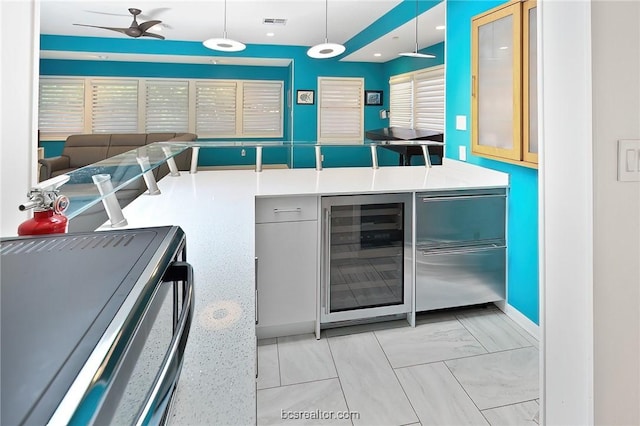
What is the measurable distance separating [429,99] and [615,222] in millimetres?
4985

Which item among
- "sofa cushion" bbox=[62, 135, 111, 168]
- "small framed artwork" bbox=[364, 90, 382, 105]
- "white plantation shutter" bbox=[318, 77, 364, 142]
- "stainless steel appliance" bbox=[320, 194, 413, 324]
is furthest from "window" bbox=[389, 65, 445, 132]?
"sofa cushion" bbox=[62, 135, 111, 168]

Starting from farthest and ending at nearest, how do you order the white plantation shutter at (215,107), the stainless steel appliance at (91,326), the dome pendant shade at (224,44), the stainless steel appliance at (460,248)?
the white plantation shutter at (215,107) → the dome pendant shade at (224,44) → the stainless steel appliance at (460,248) → the stainless steel appliance at (91,326)

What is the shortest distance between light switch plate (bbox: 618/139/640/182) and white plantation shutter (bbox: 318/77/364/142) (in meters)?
6.70

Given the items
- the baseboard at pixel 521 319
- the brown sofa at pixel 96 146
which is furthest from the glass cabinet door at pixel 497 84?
the brown sofa at pixel 96 146

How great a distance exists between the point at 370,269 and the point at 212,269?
1523 millimetres

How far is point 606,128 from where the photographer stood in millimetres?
1055

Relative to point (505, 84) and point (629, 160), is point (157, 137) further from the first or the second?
point (629, 160)

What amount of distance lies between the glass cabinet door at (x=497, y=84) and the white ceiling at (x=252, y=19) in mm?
1211

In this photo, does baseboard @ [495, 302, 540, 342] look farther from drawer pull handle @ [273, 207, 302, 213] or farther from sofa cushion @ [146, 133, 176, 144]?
sofa cushion @ [146, 133, 176, 144]

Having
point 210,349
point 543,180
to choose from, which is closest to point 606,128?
point 543,180

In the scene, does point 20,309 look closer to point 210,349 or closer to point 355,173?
point 210,349

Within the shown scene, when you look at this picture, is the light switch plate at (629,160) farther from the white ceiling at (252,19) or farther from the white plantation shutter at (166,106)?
the white plantation shutter at (166,106)

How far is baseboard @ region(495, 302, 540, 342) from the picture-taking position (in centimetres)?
241

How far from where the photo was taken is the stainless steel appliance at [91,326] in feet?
0.97
